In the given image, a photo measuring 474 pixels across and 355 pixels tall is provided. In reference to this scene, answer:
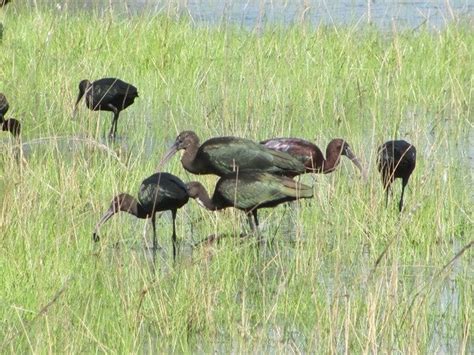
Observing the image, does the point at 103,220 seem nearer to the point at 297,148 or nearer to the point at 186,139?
the point at 186,139

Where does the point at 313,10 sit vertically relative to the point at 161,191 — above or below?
above

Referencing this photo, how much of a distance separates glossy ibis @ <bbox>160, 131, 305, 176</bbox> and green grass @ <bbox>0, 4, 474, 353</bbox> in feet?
0.85

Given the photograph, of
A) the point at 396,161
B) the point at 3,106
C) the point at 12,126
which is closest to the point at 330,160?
the point at 396,161

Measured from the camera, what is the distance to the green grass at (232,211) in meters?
5.46

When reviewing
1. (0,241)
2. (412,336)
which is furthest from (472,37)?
(412,336)

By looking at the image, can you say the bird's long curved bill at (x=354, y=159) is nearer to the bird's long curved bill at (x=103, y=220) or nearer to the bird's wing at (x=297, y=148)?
the bird's wing at (x=297, y=148)

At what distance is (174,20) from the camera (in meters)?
12.9

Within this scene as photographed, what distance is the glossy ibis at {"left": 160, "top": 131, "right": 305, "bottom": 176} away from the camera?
26.5 feet

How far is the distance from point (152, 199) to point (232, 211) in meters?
0.77

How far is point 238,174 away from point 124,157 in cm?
187

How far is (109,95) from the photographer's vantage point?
963cm

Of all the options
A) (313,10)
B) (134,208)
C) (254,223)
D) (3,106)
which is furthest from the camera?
(313,10)

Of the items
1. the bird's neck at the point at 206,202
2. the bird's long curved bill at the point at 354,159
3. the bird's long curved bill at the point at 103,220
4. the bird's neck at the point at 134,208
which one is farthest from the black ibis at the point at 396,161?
the bird's long curved bill at the point at 103,220

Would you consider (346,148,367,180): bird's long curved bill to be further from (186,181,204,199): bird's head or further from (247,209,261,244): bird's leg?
(186,181,204,199): bird's head
